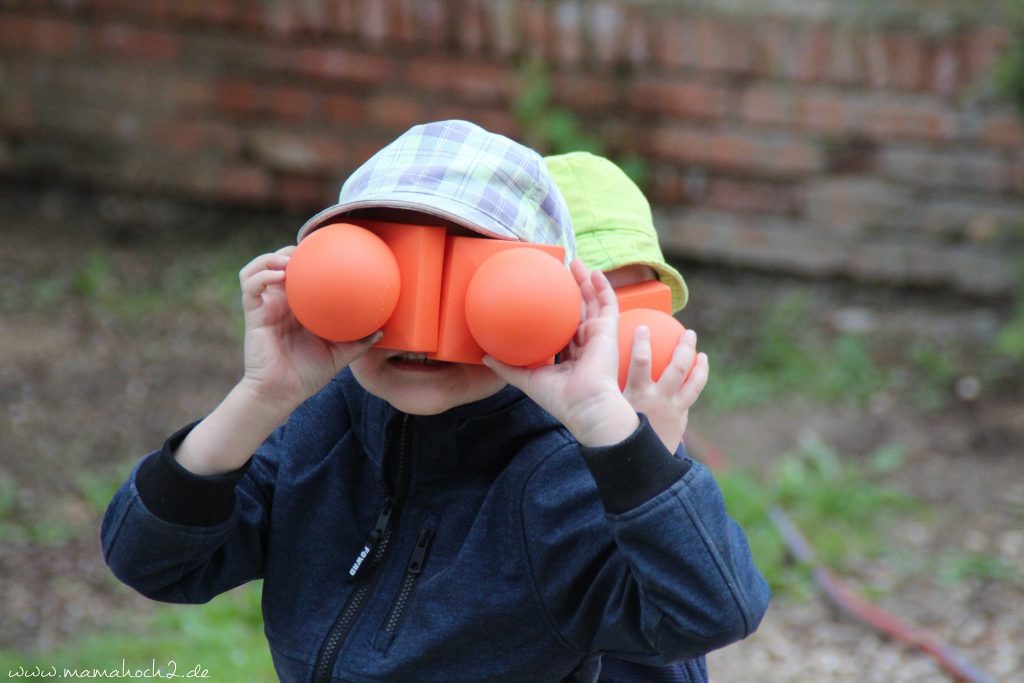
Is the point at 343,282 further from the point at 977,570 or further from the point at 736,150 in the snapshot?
the point at 736,150

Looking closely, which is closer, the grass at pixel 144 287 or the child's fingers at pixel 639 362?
the child's fingers at pixel 639 362

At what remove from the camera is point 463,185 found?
5.38 ft

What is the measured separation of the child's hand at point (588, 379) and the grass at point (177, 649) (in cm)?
174

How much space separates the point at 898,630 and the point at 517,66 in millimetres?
2607

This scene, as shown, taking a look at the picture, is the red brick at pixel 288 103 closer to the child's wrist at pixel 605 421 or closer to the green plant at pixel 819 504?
the green plant at pixel 819 504

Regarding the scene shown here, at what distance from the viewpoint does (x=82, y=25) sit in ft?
16.3

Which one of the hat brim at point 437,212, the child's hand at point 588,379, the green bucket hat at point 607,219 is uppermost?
the hat brim at point 437,212

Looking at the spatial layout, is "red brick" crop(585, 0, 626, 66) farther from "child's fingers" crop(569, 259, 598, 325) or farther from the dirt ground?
"child's fingers" crop(569, 259, 598, 325)

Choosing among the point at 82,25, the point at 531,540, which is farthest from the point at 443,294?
the point at 82,25

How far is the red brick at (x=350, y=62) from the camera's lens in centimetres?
492

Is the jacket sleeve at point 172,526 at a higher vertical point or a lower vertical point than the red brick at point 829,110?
higher

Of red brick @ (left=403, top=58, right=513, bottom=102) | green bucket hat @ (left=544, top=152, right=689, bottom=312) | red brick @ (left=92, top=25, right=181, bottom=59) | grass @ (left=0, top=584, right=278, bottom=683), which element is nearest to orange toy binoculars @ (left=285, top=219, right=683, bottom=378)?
green bucket hat @ (left=544, top=152, right=689, bottom=312)

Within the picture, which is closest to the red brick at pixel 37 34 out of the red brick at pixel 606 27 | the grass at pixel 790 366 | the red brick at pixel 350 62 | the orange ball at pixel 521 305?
the red brick at pixel 350 62

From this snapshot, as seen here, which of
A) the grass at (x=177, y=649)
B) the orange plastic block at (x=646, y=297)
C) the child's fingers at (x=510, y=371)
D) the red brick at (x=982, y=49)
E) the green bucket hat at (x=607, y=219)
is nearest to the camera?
the child's fingers at (x=510, y=371)
